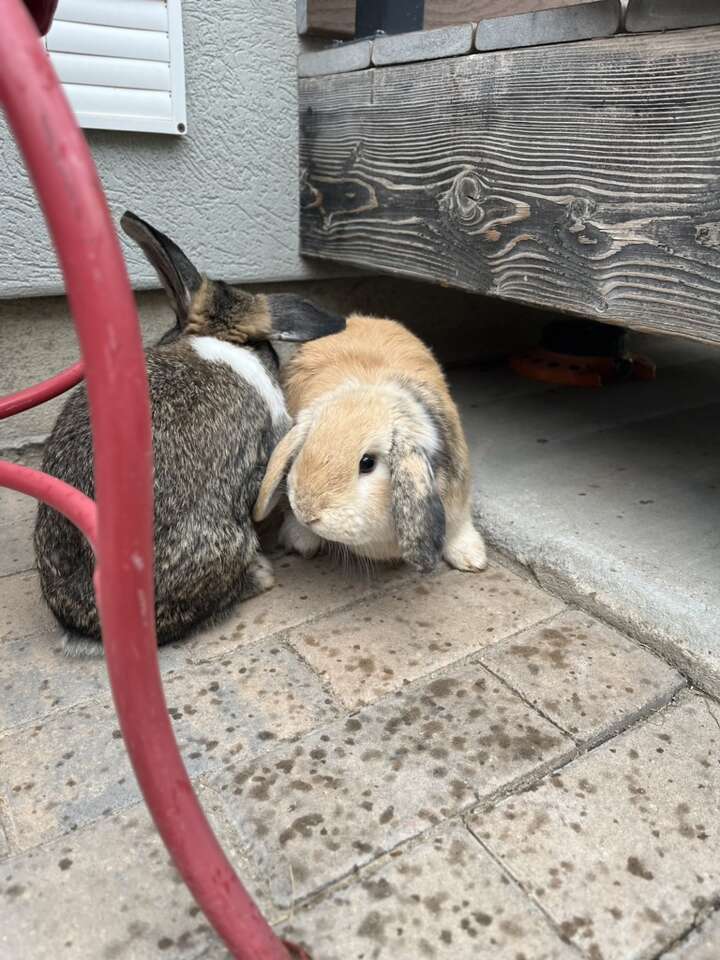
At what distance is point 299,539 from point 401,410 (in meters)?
0.62

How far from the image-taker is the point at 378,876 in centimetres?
136

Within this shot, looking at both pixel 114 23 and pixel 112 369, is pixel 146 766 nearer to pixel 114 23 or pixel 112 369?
pixel 112 369

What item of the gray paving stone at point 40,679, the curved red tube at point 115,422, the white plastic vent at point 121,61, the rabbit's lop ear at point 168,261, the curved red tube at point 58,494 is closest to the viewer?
the curved red tube at point 115,422

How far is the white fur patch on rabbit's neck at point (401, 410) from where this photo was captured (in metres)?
2.07

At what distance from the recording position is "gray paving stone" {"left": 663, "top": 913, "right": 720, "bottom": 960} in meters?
1.24

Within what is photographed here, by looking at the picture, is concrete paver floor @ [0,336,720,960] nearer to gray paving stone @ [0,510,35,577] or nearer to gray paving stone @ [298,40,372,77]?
gray paving stone @ [0,510,35,577]

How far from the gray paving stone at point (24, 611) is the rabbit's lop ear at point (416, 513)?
0.97 metres

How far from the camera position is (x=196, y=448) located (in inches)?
79.7

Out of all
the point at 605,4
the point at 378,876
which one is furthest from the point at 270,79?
the point at 378,876

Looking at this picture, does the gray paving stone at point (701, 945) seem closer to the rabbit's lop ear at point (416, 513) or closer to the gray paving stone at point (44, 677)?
the rabbit's lop ear at point (416, 513)

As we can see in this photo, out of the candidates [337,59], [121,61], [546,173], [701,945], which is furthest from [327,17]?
[701,945]

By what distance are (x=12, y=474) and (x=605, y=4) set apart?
197 cm

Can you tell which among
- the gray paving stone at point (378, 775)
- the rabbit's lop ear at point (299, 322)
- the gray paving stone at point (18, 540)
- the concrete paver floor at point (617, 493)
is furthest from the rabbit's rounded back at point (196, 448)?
the concrete paver floor at point (617, 493)

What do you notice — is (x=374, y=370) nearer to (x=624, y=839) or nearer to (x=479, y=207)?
(x=479, y=207)
